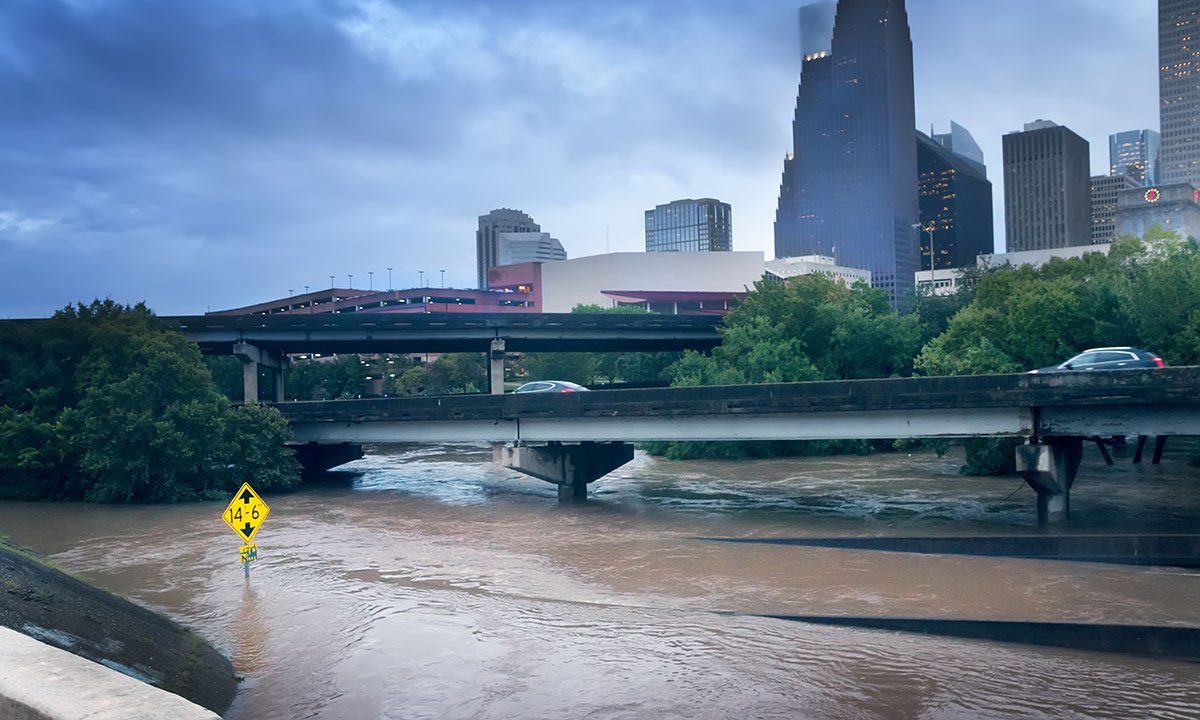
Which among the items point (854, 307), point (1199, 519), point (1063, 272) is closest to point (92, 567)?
point (1199, 519)

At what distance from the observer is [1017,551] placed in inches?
931

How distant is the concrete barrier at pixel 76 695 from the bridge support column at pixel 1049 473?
25792 mm

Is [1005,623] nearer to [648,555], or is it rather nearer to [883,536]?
[883,536]

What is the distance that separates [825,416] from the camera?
3011 centimetres

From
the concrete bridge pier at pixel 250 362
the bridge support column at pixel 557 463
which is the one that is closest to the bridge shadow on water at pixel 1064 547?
the bridge support column at pixel 557 463

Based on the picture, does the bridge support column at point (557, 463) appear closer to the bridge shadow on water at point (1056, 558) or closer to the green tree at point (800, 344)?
the bridge shadow on water at point (1056, 558)

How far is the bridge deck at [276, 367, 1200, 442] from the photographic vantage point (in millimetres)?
25047

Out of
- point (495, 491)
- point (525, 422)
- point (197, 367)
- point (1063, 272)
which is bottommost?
point (495, 491)

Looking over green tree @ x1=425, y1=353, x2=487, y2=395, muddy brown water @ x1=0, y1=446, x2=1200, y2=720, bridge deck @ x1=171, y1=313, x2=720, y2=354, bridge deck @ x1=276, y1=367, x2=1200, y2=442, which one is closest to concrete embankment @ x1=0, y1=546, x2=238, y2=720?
muddy brown water @ x1=0, y1=446, x2=1200, y2=720

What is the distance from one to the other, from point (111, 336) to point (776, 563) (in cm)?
3302

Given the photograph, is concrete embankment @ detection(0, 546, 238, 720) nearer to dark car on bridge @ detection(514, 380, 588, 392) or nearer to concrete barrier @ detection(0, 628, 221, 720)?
concrete barrier @ detection(0, 628, 221, 720)

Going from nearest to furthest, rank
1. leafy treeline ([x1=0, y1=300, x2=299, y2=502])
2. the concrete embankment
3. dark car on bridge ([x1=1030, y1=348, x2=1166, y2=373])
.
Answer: the concrete embankment < dark car on bridge ([x1=1030, y1=348, x2=1166, y2=373]) < leafy treeline ([x1=0, y1=300, x2=299, y2=502])

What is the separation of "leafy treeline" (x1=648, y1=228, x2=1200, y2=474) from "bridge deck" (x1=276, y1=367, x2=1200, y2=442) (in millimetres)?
12116

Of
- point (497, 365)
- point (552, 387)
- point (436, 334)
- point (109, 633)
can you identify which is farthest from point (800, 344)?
point (109, 633)
